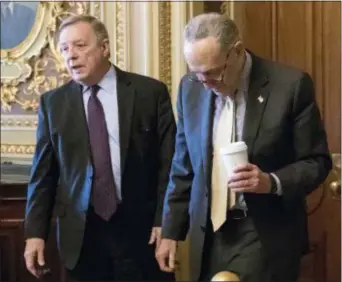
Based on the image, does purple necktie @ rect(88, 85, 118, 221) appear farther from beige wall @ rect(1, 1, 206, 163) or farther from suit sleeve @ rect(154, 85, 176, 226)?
beige wall @ rect(1, 1, 206, 163)

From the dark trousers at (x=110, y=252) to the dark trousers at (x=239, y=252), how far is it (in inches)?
16.3

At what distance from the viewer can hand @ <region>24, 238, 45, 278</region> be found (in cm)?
252

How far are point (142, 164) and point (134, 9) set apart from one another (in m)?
0.98

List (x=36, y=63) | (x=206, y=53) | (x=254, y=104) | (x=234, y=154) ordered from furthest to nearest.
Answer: (x=36, y=63) < (x=254, y=104) < (x=206, y=53) < (x=234, y=154)

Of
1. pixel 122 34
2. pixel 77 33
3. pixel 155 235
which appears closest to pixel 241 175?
pixel 155 235

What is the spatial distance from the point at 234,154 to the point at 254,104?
0.28 meters

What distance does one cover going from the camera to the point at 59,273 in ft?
10.1

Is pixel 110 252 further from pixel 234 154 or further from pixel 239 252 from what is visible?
pixel 234 154

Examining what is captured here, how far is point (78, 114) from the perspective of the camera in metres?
2.54

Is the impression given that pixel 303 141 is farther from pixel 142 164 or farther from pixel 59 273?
pixel 59 273

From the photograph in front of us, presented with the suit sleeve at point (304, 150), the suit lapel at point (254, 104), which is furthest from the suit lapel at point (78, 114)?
the suit sleeve at point (304, 150)

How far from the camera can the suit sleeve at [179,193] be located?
2.27 meters

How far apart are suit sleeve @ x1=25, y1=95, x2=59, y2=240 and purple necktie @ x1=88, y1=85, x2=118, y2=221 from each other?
0.56 feet

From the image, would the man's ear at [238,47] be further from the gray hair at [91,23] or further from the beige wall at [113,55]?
the beige wall at [113,55]
